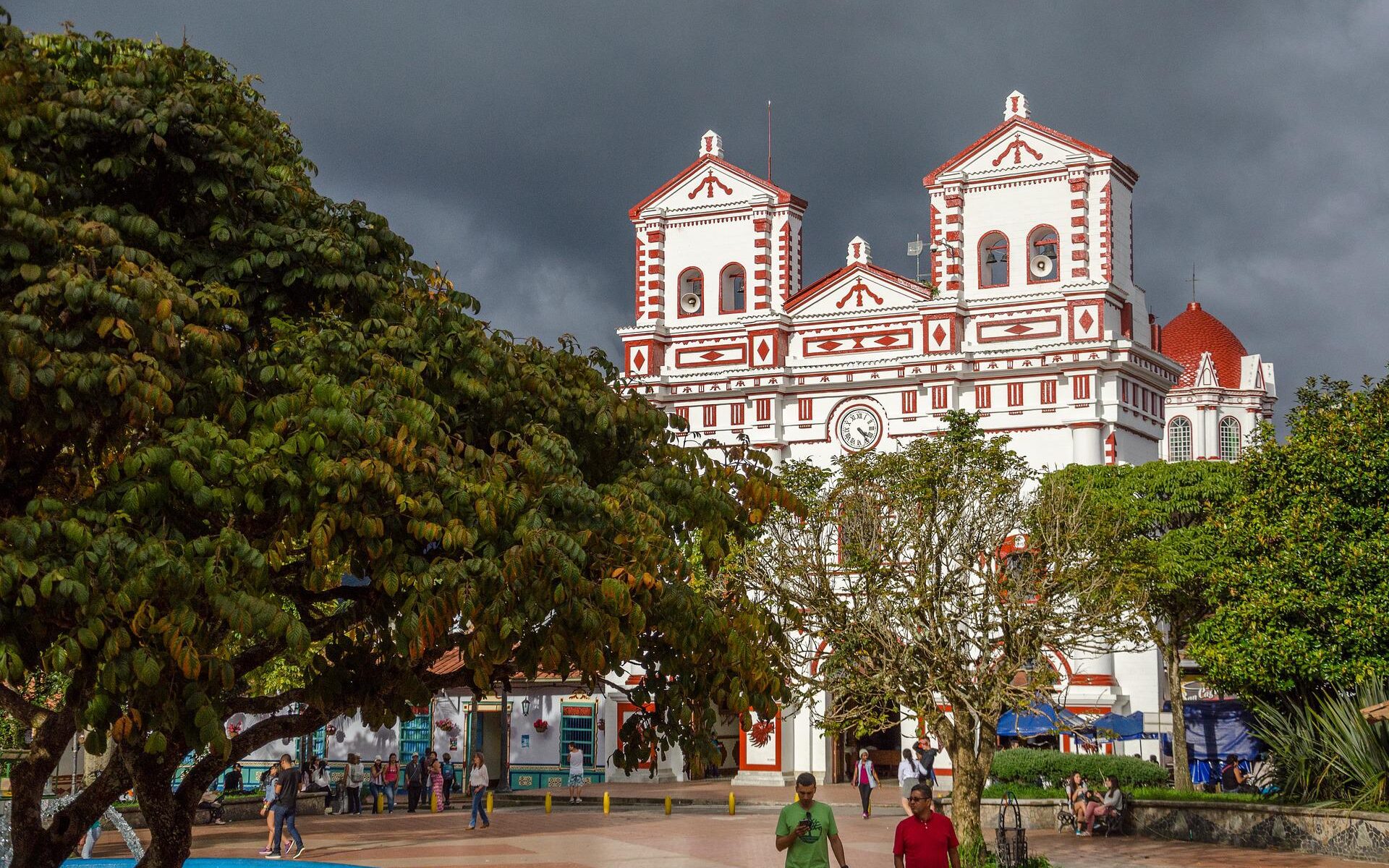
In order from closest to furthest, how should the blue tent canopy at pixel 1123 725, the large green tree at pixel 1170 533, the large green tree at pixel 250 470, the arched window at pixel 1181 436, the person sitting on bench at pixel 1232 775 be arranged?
the large green tree at pixel 250 470 → the large green tree at pixel 1170 533 → the person sitting on bench at pixel 1232 775 → the blue tent canopy at pixel 1123 725 → the arched window at pixel 1181 436

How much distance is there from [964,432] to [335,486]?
26708mm

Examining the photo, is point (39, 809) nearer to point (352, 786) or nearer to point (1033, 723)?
point (352, 786)

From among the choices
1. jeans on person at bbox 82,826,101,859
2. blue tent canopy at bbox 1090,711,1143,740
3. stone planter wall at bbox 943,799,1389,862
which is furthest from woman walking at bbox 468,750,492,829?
blue tent canopy at bbox 1090,711,1143,740

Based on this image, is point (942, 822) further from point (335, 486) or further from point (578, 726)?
point (578, 726)

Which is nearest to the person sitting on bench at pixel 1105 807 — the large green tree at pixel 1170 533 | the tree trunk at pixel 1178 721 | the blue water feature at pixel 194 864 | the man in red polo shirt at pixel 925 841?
the large green tree at pixel 1170 533

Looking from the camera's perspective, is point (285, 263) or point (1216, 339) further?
point (1216, 339)

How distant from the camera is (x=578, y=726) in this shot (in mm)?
45938

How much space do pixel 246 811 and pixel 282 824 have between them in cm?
906

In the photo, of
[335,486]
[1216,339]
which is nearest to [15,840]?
[335,486]

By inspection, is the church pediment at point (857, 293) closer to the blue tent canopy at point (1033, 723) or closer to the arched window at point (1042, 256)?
the arched window at point (1042, 256)

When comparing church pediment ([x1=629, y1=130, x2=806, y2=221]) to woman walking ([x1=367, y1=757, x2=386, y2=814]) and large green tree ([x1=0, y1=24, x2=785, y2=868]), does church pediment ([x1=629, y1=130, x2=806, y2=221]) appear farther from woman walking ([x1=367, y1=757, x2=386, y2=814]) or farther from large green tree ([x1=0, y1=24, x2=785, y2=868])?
large green tree ([x1=0, y1=24, x2=785, y2=868])

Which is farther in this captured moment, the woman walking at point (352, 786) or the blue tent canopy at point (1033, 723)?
the woman walking at point (352, 786)

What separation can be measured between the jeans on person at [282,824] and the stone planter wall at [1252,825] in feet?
37.6

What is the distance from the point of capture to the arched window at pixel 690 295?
151ft
